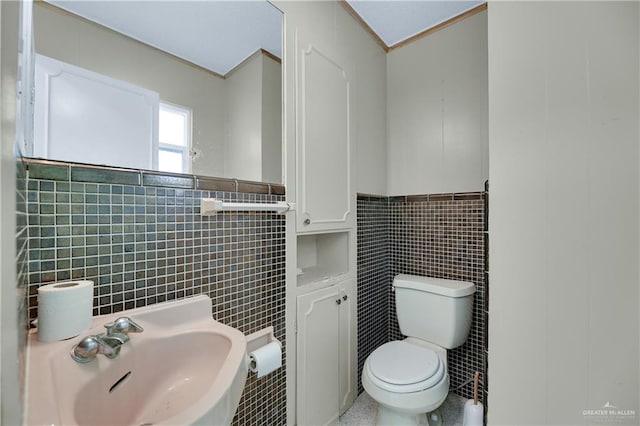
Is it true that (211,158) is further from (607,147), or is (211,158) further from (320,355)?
(607,147)

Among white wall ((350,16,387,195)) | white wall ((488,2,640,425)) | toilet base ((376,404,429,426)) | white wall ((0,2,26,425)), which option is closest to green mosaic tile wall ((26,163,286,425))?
white wall ((0,2,26,425))

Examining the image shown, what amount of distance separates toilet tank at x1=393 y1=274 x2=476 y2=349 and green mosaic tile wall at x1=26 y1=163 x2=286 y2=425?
0.89m

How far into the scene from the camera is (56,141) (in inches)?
29.5

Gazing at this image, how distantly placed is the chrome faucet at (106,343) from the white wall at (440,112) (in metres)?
1.87

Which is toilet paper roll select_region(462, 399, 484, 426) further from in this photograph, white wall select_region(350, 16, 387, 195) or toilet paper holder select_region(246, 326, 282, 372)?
white wall select_region(350, 16, 387, 195)

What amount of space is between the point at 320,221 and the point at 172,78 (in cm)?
93

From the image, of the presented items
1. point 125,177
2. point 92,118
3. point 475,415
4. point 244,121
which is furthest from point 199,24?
point 475,415

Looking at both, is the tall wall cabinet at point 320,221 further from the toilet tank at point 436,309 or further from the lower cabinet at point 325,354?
the toilet tank at point 436,309

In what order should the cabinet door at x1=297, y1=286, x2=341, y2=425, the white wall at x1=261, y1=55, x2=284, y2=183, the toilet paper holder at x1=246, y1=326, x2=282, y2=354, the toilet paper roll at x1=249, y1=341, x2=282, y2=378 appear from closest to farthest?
the toilet paper roll at x1=249, y1=341, x2=282, y2=378
the toilet paper holder at x1=246, y1=326, x2=282, y2=354
the white wall at x1=261, y1=55, x2=284, y2=183
the cabinet door at x1=297, y1=286, x2=341, y2=425

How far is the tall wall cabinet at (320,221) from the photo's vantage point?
4.45 feet

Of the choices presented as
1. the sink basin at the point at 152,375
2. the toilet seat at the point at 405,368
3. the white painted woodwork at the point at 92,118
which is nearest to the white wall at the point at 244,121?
the white painted woodwork at the point at 92,118

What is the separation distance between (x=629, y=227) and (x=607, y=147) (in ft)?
0.84

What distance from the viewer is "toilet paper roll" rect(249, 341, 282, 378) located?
3.32ft

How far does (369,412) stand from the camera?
168 centimetres
